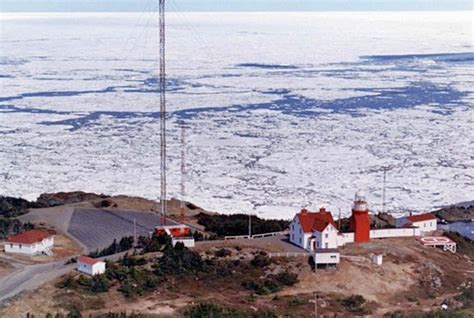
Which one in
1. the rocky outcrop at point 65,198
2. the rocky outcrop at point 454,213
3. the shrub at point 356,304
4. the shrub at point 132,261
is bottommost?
the rocky outcrop at point 454,213

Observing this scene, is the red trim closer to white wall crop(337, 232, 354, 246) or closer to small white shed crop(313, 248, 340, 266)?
white wall crop(337, 232, 354, 246)

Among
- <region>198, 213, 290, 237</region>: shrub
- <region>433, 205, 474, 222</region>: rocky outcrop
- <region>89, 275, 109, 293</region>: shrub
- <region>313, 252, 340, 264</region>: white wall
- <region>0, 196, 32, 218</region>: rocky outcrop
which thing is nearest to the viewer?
<region>89, 275, 109, 293</region>: shrub

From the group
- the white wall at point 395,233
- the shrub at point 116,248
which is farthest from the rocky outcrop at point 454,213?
the shrub at point 116,248

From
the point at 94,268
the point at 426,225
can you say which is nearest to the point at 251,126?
the point at 426,225

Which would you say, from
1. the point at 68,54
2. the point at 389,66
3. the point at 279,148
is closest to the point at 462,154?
the point at 279,148

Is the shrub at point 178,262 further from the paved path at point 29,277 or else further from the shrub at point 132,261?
the paved path at point 29,277

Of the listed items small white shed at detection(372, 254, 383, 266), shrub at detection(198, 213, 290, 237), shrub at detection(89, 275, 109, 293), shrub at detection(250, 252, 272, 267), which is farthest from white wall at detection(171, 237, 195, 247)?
small white shed at detection(372, 254, 383, 266)
